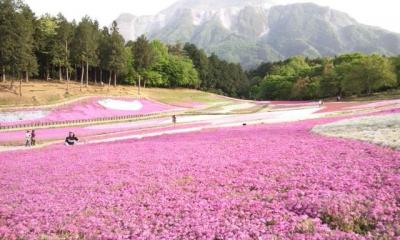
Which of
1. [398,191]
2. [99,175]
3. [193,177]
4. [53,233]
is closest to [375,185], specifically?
[398,191]

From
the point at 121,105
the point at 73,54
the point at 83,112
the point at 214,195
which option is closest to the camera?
the point at 214,195

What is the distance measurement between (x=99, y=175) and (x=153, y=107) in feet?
267

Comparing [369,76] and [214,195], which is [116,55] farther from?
[214,195]

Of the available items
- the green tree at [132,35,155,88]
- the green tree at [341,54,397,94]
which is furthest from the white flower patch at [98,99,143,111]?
the green tree at [341,54,397,94]

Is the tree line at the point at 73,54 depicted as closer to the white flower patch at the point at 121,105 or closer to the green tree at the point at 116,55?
the green tree at the point at 116,55

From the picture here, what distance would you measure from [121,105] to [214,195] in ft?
268

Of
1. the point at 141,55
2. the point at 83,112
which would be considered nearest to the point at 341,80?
the point at 141,55

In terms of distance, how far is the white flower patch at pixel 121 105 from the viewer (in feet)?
298

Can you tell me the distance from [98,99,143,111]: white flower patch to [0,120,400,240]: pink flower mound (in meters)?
66.5

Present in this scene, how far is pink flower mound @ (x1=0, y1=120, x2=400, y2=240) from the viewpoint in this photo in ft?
37.8

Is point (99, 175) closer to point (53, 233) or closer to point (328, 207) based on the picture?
point (53, 233)

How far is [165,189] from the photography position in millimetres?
16312

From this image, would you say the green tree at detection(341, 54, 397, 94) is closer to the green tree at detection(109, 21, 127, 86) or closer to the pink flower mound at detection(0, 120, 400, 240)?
the green tree at detection(109, 21, 127, 86)

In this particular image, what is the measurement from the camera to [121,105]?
94250 millimetres
